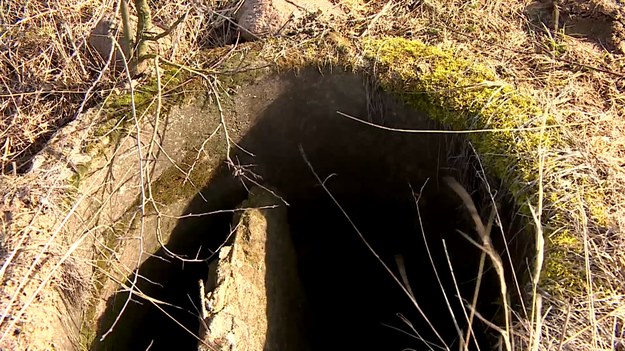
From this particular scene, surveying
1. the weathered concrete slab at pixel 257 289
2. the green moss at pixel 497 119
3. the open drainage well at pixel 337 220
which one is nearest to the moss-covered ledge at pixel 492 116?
the green moss at pixel 497 119

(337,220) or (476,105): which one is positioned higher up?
(476,105)

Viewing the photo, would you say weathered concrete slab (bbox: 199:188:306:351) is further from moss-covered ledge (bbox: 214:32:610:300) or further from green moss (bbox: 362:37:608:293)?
green moss (bbox: 362:37:608:293)

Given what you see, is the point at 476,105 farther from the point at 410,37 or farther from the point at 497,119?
the point at 410,37

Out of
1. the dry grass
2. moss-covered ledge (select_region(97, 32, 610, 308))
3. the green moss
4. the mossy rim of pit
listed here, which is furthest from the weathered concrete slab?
the green moss

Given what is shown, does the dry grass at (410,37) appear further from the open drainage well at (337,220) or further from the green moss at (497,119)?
the open drainage well at (337,220)

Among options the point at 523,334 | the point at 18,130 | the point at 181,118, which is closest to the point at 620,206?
the point at 523,334

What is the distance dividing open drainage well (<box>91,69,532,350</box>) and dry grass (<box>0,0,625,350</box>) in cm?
44

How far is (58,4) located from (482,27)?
9.28 ft

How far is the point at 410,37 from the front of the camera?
3832 mm

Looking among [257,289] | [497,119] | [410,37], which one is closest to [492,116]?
[497,119]

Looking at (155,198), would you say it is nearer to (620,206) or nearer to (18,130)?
(18,130)

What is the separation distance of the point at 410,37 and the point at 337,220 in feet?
4.72

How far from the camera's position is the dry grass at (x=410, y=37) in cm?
272

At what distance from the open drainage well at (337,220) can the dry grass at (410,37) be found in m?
0.44
